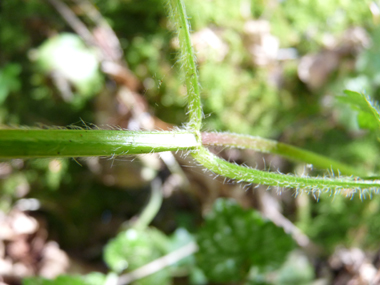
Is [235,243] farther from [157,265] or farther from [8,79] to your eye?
[8,79]

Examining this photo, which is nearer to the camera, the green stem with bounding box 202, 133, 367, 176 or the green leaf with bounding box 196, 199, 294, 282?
the green stem with bounding box 202, 133, 367, 176

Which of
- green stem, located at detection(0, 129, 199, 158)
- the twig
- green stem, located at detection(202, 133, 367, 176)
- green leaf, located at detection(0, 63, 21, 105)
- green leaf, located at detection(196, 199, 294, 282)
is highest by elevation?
green leaf, located at detection(0, 63, 21, 105)

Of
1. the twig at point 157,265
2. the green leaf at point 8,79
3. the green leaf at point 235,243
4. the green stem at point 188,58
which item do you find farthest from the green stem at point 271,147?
the green leaf at point 8,79

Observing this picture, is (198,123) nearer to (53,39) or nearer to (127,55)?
(127,55)

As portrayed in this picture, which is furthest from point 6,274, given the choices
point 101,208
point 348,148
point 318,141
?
point 348,148

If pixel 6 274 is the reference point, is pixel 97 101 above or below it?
above

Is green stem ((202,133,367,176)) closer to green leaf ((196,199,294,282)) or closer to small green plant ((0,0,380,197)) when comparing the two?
small green plant ((0,0,380,197))

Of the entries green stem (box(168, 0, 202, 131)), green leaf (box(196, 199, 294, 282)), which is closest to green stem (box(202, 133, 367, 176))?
green stem (box(168, 0, 202, 131))
